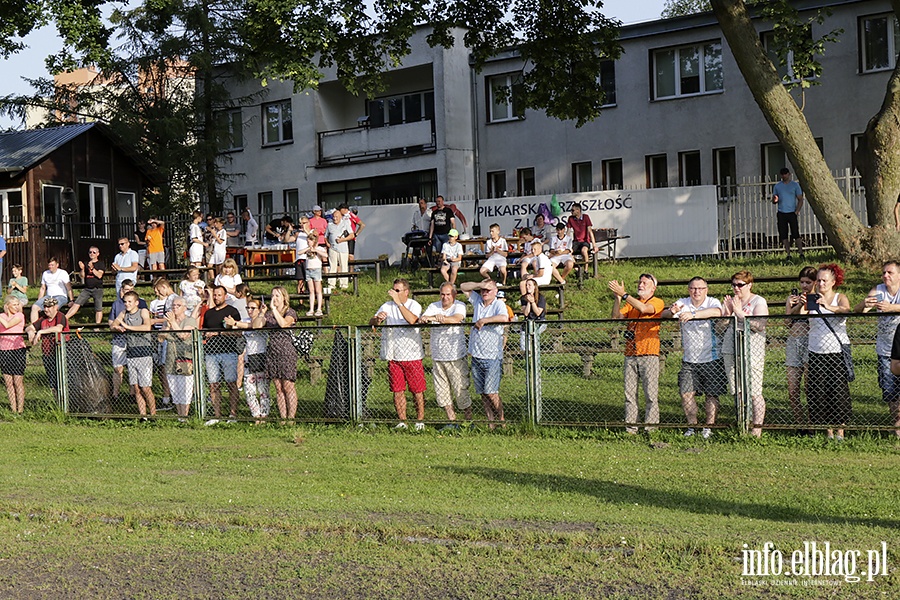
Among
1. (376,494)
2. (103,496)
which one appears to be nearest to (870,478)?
(376,494)

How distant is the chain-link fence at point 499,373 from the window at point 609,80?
72.4ft

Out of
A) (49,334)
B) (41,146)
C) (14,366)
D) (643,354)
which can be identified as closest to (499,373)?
(643,354)

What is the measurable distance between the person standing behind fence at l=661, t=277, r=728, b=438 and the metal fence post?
8.27 m

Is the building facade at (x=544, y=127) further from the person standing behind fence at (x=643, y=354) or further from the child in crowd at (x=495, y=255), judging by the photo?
the person standing behind fence at (x=643, y=354)

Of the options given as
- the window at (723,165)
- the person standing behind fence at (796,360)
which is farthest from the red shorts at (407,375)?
the window at (723,165)

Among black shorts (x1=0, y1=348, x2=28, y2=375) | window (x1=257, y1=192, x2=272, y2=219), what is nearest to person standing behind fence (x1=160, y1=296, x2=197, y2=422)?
black shorts (x1=0, y1=348, x2=28, y2=375)

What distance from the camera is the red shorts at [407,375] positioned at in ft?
45.0

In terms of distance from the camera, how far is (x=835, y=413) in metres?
11.8

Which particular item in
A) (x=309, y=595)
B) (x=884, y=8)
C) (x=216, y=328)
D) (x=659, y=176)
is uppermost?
(x=884, y=8)

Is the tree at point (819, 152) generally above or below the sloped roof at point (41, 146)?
below

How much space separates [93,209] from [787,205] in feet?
71.7

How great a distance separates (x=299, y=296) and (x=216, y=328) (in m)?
7.54

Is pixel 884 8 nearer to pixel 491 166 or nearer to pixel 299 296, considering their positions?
pixel 491 166

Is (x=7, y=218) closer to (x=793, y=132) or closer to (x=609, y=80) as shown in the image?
(x=609, y=80)
